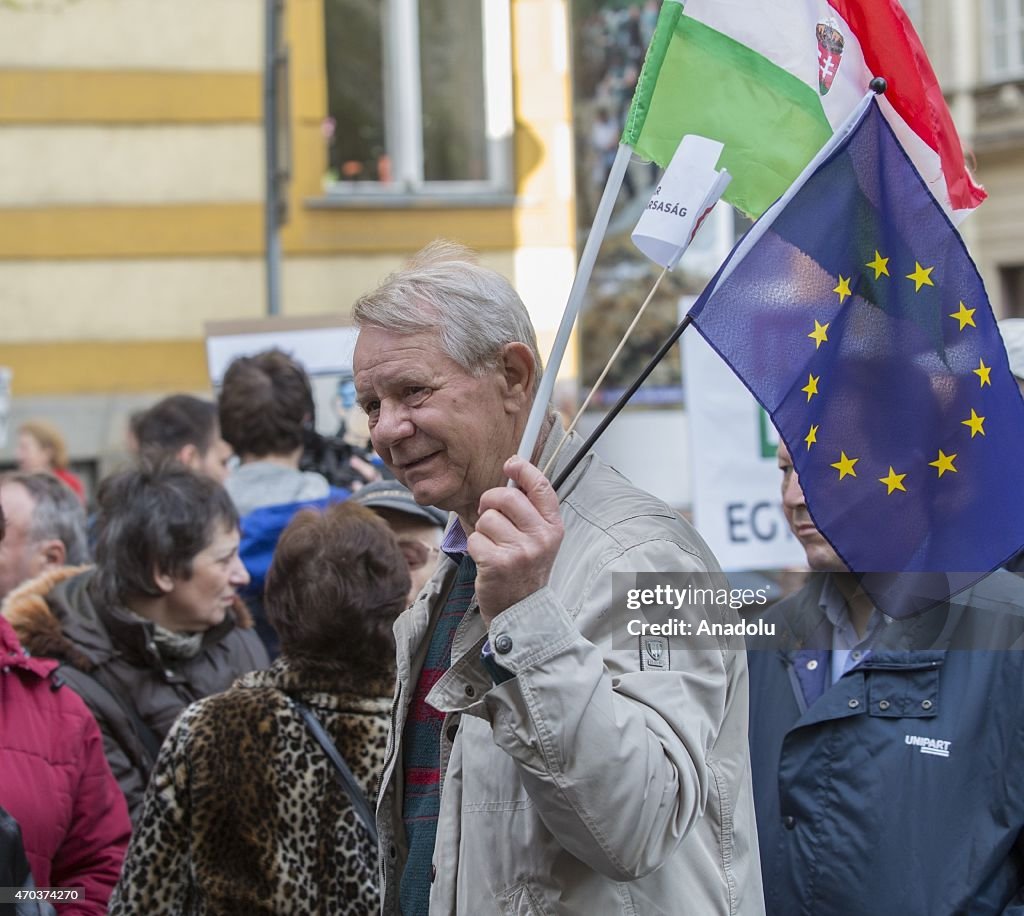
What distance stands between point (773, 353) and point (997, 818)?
3.22ft

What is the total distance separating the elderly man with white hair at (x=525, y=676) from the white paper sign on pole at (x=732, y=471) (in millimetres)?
2429

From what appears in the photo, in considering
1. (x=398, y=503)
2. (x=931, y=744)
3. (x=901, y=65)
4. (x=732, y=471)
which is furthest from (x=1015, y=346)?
(x=732, y=471)

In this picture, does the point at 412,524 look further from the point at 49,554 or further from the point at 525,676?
the point at 525,676

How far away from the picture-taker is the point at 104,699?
3.88m

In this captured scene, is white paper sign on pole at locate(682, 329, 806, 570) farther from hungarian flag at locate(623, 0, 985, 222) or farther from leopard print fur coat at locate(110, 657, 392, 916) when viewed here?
hungarian flag at locate(623, 0, 985, 222)

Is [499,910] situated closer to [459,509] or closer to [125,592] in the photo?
[459,509]

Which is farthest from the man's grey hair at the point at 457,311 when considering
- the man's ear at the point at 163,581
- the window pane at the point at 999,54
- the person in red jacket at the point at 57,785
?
the window pane at the point at 999,54

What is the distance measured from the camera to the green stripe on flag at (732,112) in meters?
2.71

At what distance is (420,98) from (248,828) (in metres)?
10.4

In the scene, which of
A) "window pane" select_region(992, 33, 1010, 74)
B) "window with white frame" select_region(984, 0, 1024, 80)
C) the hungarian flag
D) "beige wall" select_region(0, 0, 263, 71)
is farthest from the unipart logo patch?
"window pane" select_region(992, 33, 1010, 74)

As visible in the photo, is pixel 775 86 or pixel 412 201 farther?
pixel 412 201

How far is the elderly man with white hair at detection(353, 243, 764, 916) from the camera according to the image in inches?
84.7

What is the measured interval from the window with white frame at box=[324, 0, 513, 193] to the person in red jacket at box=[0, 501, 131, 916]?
966 centimetres

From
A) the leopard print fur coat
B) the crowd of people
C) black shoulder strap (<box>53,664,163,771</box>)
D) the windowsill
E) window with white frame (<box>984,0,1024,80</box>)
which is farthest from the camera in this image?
window with white frame (<box>984,0,1024,80</box>)
